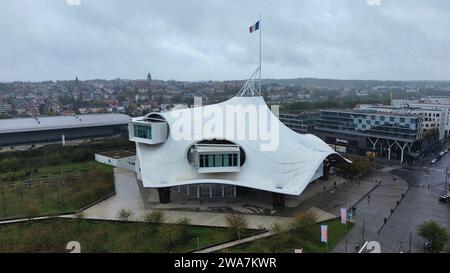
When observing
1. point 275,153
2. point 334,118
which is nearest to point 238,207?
point 275,153

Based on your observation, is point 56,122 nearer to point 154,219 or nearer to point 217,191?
point 217,191

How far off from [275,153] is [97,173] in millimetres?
20620

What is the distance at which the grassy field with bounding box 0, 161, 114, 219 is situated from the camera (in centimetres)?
2880

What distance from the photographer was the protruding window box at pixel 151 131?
35.2 metres

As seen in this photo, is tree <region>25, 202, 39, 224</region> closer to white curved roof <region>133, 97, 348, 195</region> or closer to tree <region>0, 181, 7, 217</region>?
tree <region>0, 181, 7, 217</region>

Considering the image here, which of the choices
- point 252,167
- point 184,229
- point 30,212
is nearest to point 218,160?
point 252,167

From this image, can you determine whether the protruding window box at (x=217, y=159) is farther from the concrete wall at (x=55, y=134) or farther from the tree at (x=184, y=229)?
the concrete wall at (x=55, y=134)

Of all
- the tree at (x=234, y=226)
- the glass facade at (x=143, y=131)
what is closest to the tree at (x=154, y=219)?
the tree at (x=234, y=226)

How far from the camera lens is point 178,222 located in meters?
24.3

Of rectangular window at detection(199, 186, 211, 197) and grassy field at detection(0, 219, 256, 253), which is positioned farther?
rectangular window at detection(199, 186, 211, 197)

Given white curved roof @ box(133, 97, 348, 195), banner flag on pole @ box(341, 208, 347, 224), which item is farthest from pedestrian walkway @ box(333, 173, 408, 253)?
white curved roof @ box(133, 97, 348, 195)

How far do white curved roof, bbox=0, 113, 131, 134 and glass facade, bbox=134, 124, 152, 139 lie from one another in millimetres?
34437
